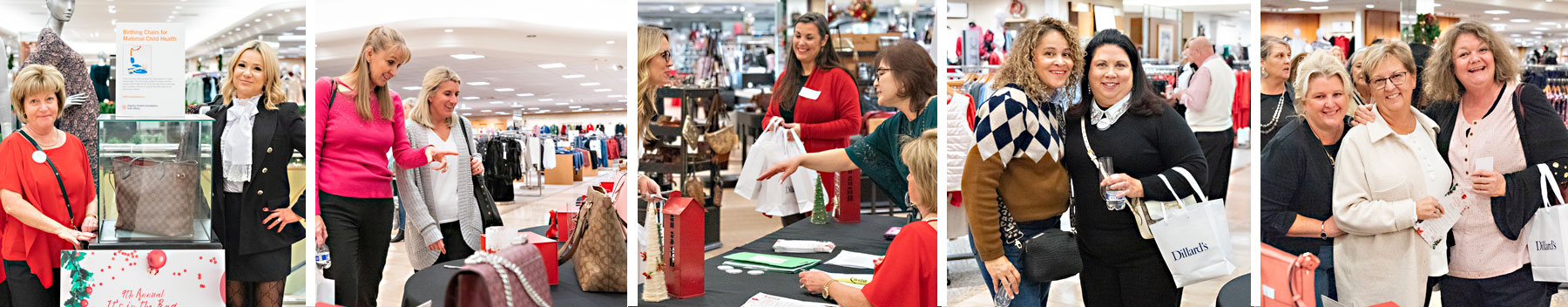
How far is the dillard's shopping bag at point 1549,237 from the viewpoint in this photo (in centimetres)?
348

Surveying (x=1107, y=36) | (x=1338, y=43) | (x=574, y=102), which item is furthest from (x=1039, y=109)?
(x=574, y=102)

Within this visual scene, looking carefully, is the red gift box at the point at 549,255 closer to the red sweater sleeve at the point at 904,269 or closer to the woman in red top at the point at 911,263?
the woman in red top at the point at 911,263

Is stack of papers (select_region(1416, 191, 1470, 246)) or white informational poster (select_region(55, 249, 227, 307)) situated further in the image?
stack of papers (select_region(1416, 191, 1470, 246))

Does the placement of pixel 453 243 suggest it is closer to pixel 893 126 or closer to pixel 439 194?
pixel 439 194

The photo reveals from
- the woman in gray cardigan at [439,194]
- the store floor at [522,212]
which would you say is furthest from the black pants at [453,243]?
the store floor at [522,212]

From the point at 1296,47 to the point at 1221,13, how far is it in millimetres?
268

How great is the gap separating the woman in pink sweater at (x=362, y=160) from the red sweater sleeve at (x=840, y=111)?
3.66 feet

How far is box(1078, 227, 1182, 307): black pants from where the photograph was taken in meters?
3.08

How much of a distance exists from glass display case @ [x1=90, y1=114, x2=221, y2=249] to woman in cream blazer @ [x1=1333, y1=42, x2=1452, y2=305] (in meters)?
3.58

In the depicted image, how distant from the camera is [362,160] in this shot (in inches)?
127

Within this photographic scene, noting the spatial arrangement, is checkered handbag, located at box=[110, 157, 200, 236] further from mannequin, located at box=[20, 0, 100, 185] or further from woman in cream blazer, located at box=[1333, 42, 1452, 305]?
woman in cream blazer, located at box=[1333, 42, 1452, 305]

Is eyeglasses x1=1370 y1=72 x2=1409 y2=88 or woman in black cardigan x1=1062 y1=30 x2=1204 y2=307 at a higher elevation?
eyeglasses x1=1370 y1=72 x2=1409 y2=88

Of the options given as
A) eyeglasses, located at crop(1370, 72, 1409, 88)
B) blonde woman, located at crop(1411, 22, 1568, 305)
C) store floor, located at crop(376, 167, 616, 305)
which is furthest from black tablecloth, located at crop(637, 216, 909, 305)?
blonde woman, located at crop(1411, 22, 1568, 305)

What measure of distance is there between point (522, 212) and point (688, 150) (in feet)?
1.78
